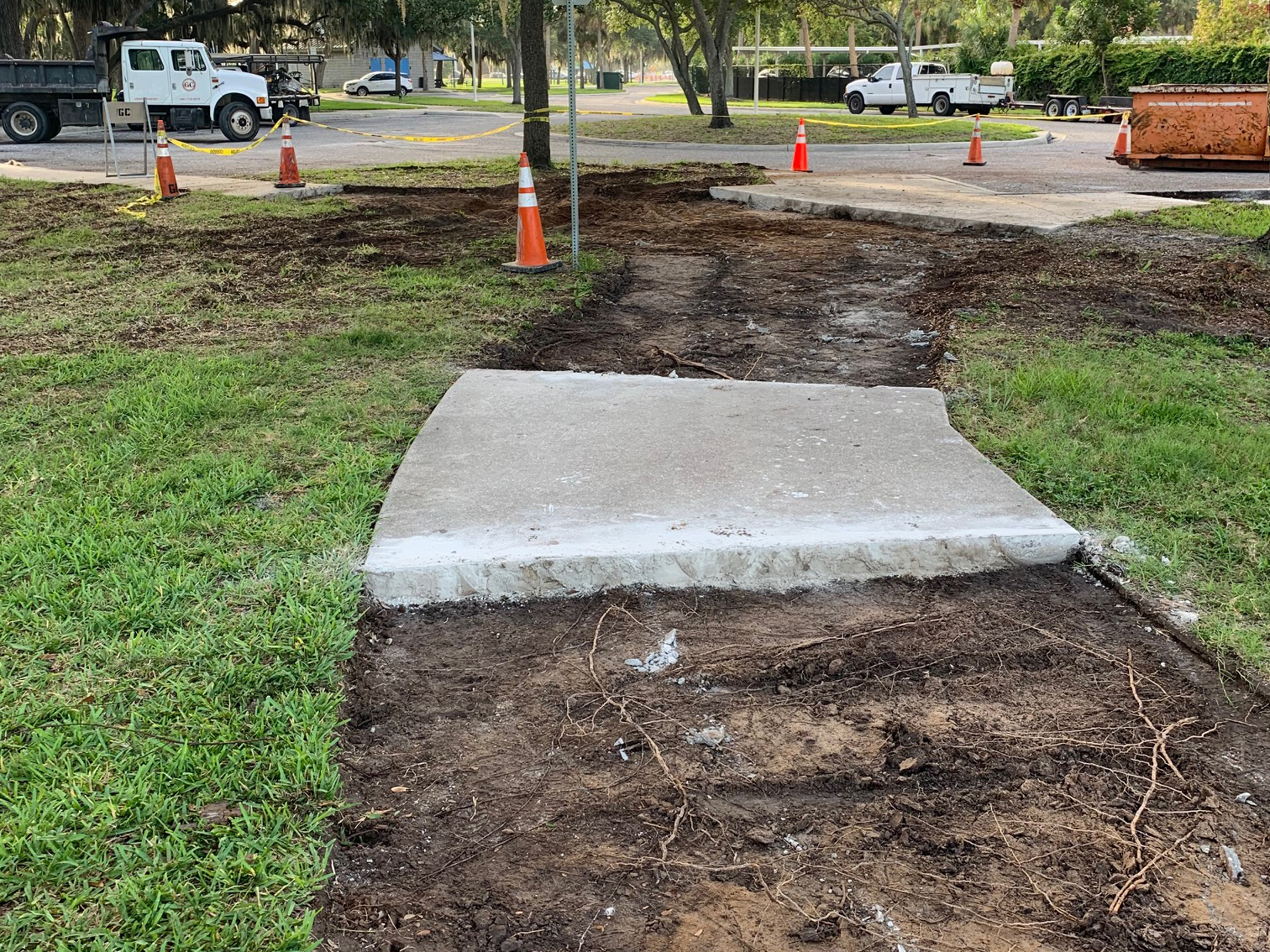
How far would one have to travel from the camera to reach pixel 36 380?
211 inches

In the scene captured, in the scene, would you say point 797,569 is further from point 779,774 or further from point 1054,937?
point 1054,937

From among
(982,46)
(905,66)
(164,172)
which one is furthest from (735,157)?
(982,46)

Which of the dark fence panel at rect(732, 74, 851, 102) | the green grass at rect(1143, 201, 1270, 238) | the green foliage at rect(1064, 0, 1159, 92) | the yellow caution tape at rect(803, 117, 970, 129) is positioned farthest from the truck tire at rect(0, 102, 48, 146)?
the dark fence panel at rect(732, 74, 851, 102)

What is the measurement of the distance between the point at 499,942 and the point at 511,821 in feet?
1.21

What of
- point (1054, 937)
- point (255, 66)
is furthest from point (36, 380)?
point (255, 66)

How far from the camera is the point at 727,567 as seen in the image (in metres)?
3.48

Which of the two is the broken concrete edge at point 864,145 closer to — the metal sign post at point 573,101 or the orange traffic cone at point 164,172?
the orange traffic cone at point 164,172

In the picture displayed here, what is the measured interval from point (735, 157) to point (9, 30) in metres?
Result: 22.7

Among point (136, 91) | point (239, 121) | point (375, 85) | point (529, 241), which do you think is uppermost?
point (375, 85)

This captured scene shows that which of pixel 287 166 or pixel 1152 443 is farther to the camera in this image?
pixel 287 166

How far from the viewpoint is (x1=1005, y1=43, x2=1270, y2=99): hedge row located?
3469 centimetres

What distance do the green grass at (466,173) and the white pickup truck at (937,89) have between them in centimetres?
2227

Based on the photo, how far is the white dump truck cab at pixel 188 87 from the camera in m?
23.5

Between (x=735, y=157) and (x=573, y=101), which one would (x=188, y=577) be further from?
(x=735, y=157)
